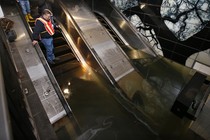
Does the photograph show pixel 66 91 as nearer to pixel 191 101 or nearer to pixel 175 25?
pixel 191 101

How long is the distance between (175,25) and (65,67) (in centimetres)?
312

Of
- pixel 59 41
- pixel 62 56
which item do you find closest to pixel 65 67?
pixel 62 56

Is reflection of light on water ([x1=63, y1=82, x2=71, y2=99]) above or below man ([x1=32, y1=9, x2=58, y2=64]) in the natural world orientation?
below

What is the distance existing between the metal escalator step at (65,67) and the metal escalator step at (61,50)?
36cm

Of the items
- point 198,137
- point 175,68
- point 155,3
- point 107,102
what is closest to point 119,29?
point 155,3

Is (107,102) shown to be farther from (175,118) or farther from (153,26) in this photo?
(153,26)

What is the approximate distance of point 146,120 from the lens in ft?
8.43

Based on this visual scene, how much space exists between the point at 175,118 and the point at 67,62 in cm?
261

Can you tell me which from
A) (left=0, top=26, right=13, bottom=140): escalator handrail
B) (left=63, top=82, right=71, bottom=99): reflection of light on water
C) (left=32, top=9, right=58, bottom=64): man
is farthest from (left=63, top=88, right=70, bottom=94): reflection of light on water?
(left=0, top=26, right=13, bottom=140): escalator handrail

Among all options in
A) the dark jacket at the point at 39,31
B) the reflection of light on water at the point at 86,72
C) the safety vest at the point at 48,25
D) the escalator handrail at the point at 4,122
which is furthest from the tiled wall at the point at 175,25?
the escalator handrail at the point at 4,122

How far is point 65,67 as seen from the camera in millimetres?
3410

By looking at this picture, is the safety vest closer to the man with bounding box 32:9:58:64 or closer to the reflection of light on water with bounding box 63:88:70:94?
the man with bounding box 32:9:58:64

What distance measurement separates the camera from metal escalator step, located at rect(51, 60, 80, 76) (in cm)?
325

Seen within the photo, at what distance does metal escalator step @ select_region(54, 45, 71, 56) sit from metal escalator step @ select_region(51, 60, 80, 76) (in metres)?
0.36
